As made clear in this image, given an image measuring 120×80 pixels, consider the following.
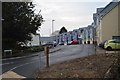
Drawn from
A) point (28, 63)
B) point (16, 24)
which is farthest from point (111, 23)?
point (28, 63)

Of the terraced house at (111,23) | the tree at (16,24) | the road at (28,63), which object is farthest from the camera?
the terraced house at (111,23)

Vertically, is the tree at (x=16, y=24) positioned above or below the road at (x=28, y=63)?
above

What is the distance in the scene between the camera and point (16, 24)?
150ft

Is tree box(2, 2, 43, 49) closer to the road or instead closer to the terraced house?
the road

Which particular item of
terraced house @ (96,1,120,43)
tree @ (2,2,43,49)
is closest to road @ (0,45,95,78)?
tree @ (2,2,43,49)

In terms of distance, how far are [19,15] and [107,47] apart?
1396 centimetres

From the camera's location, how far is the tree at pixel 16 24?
4450 centimetres

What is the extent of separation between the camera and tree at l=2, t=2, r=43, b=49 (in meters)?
44.5

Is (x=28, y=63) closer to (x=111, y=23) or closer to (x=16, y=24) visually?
(x=16, y=24)

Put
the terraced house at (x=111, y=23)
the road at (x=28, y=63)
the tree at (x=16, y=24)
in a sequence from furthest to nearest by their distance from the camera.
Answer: the terraced house at (x=111, y=23) < the tree at (x=16, y=24) < the road at (x=28, y=63)

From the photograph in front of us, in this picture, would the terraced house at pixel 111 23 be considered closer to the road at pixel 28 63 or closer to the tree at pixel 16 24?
the tree at pixel 16 24

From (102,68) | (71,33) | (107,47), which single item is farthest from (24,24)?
(71,33)

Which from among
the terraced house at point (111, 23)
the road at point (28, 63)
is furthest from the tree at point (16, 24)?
the terraced house at point (111, 23)

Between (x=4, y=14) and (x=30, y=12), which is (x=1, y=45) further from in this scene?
(x=30, y=12)
